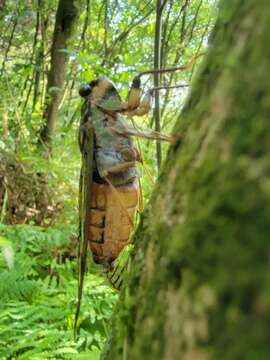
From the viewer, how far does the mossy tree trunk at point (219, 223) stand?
532mm

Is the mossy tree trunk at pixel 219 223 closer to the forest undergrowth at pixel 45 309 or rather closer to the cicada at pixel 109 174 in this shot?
the cicada at pixel 109 174

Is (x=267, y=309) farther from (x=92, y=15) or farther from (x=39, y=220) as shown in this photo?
(x=92, y=15)

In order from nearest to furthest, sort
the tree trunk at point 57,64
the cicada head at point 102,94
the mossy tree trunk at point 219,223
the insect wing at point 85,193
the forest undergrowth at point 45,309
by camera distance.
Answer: the mossy tree trunk at point 219,223 < the insect wing at point 85,193 < the cicada head at point 102,94 < the forest undergrowth at point 45,309 < the tree trunk at point 57,64

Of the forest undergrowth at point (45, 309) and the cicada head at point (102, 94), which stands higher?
the cicada head at point (102, 94)

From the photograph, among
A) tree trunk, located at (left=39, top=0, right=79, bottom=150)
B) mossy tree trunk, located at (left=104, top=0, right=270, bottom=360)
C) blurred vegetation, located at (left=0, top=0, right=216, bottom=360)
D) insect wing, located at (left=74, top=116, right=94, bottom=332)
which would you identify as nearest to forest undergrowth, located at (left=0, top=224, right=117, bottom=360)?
blurred vegetation, located at (left=0, top=0, right=216, bottom=360)

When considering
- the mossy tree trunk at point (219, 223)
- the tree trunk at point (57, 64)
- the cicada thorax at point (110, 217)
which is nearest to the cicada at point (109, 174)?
the cicada thorax at point (110, 217)

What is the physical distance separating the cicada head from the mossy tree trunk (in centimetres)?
175

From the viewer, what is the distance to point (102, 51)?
29.5 ft

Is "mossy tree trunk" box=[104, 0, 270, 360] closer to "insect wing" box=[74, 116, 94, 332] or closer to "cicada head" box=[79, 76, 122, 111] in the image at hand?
"insect wing" box=[74, 116, 94, 332]

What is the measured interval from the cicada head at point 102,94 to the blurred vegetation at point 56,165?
445 mm

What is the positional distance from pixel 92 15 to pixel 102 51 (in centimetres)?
64

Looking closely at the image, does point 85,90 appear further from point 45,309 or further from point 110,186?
point 45,309

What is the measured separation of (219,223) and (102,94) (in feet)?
7.17

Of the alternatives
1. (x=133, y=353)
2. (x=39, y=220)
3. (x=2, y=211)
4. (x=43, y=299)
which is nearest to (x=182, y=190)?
(x=133, y=353)
